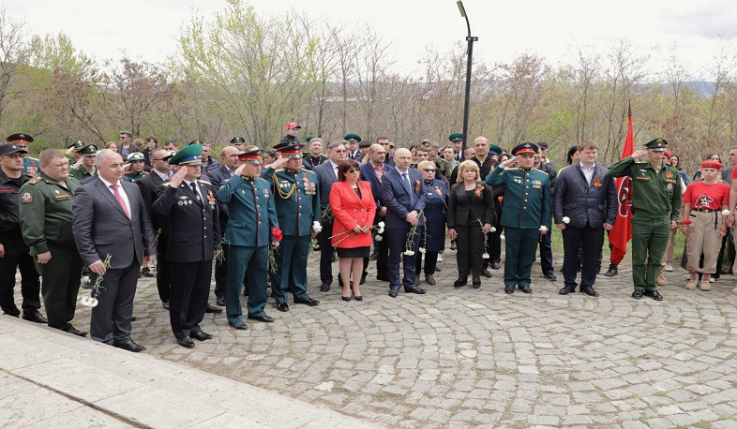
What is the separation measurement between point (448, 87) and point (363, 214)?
47.9 feet

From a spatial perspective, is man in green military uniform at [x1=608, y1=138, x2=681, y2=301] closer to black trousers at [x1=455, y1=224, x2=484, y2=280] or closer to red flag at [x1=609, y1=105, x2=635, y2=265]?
red flag at [x1=609, y1=105, x2=635, y2=265]

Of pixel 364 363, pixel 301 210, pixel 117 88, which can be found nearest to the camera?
pixel 364 363

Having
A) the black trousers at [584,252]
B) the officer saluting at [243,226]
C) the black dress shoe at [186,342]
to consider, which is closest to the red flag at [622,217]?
the black trousers at [584,252]

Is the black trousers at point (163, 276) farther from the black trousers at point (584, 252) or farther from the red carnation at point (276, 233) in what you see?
the black trousers at point (584, 252)

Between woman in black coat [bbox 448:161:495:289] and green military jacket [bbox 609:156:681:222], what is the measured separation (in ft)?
5.68

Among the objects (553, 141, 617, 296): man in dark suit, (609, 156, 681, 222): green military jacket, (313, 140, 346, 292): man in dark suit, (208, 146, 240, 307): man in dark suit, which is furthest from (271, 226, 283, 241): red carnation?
(609, 156, 681, 222): green military jacket

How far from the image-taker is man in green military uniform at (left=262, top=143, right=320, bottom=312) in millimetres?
6809

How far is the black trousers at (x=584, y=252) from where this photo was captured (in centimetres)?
750

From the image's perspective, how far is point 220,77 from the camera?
59.4 ft

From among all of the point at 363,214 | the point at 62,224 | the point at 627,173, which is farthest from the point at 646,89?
the point at 62,224

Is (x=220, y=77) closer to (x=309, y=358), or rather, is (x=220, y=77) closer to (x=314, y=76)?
(x=314, y=76)

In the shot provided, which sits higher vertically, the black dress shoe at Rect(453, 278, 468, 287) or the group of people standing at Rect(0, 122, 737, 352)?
the group of people standing at Rect(0, 122, 737, 352)

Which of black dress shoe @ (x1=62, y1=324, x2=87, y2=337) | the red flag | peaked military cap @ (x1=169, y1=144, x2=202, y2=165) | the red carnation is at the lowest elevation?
black dress shoe @ (x1=62, y1=324, x2=87, y2=337)

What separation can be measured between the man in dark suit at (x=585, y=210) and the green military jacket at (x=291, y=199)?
3.45 meters
